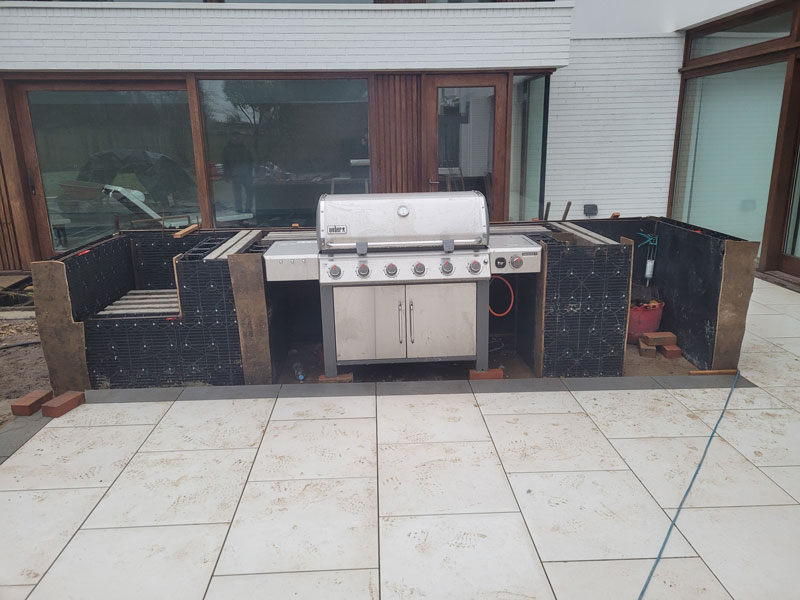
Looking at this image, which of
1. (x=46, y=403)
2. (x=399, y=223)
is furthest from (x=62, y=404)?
(x=399, y=223)

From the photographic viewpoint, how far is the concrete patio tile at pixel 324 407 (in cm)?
371

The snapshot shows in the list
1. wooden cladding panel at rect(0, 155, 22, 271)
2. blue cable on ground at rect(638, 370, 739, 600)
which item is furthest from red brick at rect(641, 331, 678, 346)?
wooden cladding panel at rect(0, 155, 22, 271)

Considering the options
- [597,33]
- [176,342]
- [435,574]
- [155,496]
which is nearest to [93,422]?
[176,342]

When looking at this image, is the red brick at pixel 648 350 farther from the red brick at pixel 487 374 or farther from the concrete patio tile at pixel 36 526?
the concrete patio tile at pixel 36 526

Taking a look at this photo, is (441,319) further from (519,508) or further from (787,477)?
(787,477)

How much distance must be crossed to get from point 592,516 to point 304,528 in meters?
1.30

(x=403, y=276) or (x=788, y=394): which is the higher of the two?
(x=403, y=276)

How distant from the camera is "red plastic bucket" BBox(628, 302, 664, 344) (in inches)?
191

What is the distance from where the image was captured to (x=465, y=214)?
397 centimetres

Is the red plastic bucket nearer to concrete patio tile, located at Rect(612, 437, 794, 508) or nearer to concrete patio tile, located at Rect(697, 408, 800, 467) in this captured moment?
concrete patio tile, located at Rect(697, 408, 800, 467)

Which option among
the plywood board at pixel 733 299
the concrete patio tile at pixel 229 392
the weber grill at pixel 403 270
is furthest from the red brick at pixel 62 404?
the plywood board at pixel 733 299

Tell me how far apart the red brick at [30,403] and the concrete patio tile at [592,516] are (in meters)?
2.97

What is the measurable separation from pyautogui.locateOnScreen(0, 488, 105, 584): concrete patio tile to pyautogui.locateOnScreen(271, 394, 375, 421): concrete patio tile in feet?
3.74

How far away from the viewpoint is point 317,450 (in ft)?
10.9
